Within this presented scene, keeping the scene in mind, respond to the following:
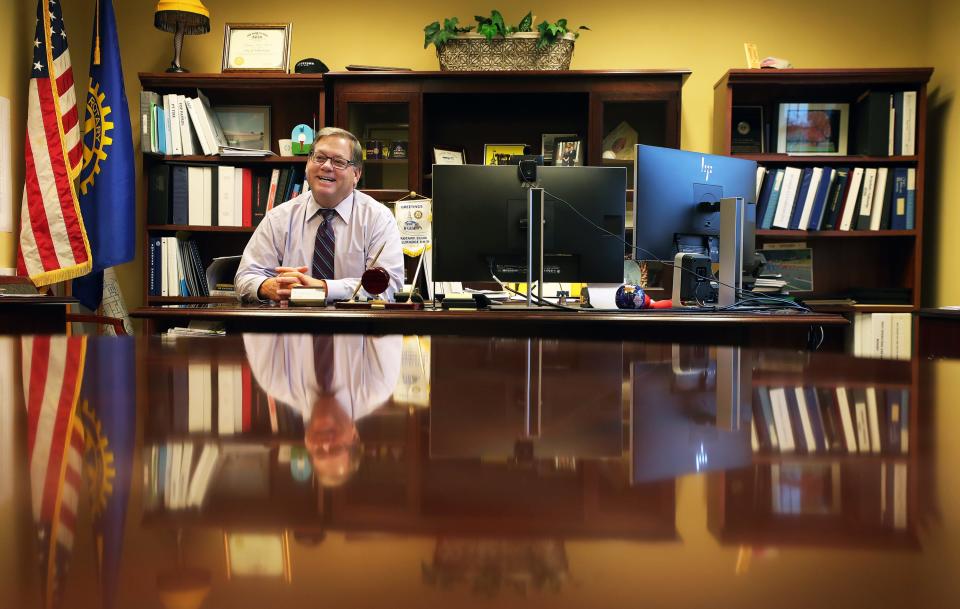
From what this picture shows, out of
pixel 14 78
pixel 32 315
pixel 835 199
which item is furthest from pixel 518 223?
pixel 14 78

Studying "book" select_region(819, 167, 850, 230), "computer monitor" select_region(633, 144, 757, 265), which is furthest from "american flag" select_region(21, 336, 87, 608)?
"book" select_region(819, 167, 850, 230)

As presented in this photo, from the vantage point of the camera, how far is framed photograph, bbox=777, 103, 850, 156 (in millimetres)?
4117

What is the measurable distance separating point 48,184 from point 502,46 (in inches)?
90.8

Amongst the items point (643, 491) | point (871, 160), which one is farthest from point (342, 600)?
point (871, 160)

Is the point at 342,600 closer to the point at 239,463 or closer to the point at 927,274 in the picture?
the point at 239,463

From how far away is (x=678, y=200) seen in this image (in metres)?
2.61

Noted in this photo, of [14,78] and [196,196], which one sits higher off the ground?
[14,78]

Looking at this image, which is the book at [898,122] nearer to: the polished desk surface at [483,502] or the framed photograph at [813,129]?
the framed photograph at [813,129]

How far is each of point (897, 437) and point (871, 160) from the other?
428cm

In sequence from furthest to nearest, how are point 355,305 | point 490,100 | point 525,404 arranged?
point 490,100 < point 355,305 < point 525,404

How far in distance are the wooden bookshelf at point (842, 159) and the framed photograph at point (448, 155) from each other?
138 cm

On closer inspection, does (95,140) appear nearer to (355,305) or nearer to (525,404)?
(355,305)

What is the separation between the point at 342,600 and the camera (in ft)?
0.36

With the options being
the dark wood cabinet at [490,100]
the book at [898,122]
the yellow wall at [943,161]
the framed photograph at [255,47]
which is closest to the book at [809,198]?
the book at [898,122]
